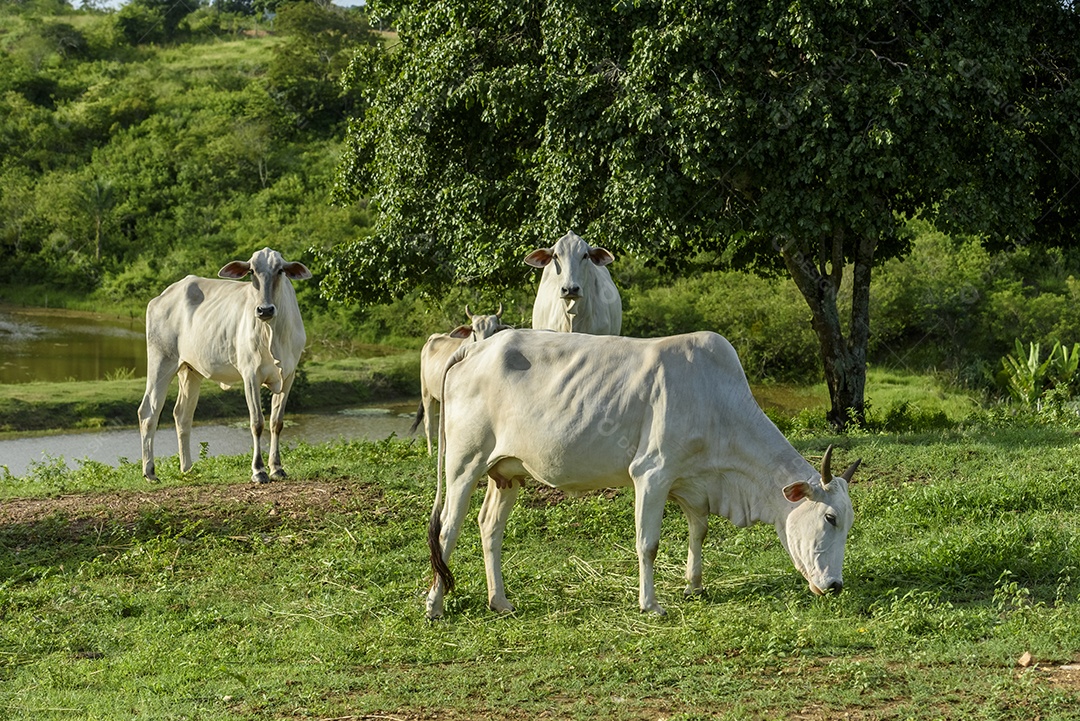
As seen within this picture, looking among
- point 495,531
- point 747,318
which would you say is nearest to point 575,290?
point 495,531

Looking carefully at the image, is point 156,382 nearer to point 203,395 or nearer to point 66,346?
point 203,395

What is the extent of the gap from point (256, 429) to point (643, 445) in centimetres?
540

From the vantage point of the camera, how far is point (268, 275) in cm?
1068

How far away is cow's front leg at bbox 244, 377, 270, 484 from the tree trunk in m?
6.16

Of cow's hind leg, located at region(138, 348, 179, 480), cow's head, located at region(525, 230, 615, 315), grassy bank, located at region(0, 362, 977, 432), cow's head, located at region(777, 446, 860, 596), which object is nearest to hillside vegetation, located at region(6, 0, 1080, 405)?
grassy bank, located at region(0, 362, 977, 432)

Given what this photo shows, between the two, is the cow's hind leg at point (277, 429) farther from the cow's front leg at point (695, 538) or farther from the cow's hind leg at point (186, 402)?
the cow's front leg at point (695, 538)

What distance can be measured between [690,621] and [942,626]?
1.26 m

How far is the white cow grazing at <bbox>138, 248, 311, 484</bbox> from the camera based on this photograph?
→ 1078 cm

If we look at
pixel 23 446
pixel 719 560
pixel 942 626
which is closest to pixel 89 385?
pixel 23 446

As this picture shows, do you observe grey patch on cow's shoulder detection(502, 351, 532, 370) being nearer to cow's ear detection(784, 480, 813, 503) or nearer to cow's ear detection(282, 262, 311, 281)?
cow's ear detection(784, 480, 813, 503)

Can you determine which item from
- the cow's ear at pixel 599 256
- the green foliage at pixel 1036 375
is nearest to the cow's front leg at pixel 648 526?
the cow's ear at pixel 599 256

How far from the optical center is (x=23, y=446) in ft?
61.7

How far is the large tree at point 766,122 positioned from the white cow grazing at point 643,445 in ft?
17.4

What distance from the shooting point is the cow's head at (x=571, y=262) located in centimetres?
1013
